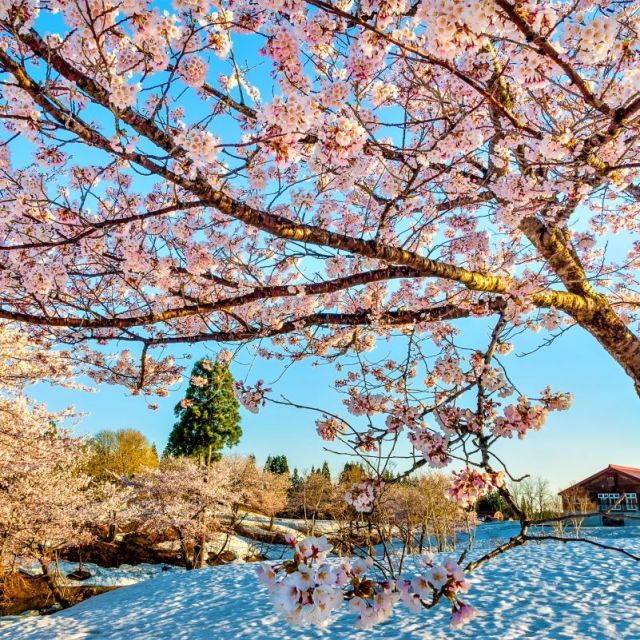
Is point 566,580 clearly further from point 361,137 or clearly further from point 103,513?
point 103,513

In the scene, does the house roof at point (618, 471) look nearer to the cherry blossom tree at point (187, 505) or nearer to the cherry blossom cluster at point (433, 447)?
the cherry blossom tree at point (187, 505)

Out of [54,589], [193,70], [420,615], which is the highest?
[193,70]

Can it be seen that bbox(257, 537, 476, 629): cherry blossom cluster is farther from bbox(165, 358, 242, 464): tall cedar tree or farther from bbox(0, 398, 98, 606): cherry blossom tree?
bbox(165, 358, 242, 464): tall cedar tree

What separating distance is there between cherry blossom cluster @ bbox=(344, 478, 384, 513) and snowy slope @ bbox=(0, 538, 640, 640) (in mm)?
4181

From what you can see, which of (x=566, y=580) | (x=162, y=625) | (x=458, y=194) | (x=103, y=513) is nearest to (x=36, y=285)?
(x=458, y=194)

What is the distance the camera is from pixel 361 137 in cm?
276

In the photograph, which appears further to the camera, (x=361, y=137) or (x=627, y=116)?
(x=361, y=137)

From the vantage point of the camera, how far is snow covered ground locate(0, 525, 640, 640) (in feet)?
19.6

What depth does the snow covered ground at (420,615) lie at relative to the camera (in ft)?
19.6

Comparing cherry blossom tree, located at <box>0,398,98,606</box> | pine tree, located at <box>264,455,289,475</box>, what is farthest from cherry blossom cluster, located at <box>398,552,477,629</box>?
pine tree, located at <box>264,455,289,475</box>

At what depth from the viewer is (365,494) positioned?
2818mm

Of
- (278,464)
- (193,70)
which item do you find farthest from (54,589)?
(278,464)

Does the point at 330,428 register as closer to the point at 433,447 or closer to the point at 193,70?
the point at 433,447

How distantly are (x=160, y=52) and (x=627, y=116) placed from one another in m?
2.64
